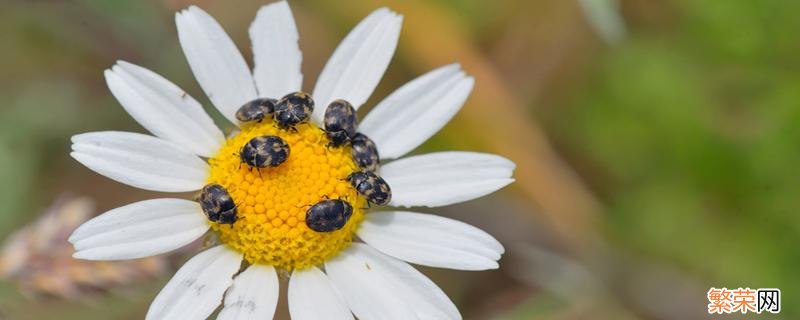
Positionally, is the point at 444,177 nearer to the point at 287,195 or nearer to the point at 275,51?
the point at 287,195

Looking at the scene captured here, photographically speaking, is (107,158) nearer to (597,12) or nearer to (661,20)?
(597,12)

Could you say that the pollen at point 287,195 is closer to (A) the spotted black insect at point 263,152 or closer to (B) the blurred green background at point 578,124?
(A) the spotted black insect at point 263,152

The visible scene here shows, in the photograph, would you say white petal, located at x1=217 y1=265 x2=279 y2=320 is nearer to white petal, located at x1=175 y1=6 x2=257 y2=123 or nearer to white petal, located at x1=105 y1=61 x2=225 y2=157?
white petal, located at x1=105 y1=61 x2=225 y2=157

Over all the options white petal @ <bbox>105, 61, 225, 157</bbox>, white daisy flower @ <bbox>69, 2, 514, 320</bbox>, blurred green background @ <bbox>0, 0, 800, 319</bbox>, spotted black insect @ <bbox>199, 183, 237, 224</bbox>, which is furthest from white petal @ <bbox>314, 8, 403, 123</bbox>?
blurred green background @ <bbox>0, 0, 800, 319</bbox>

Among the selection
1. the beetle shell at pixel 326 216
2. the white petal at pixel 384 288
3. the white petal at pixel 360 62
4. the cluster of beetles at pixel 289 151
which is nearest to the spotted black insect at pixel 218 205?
the cluster of beetles at pixel 289 151

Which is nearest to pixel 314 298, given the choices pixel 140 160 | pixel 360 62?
pixel 140 160
